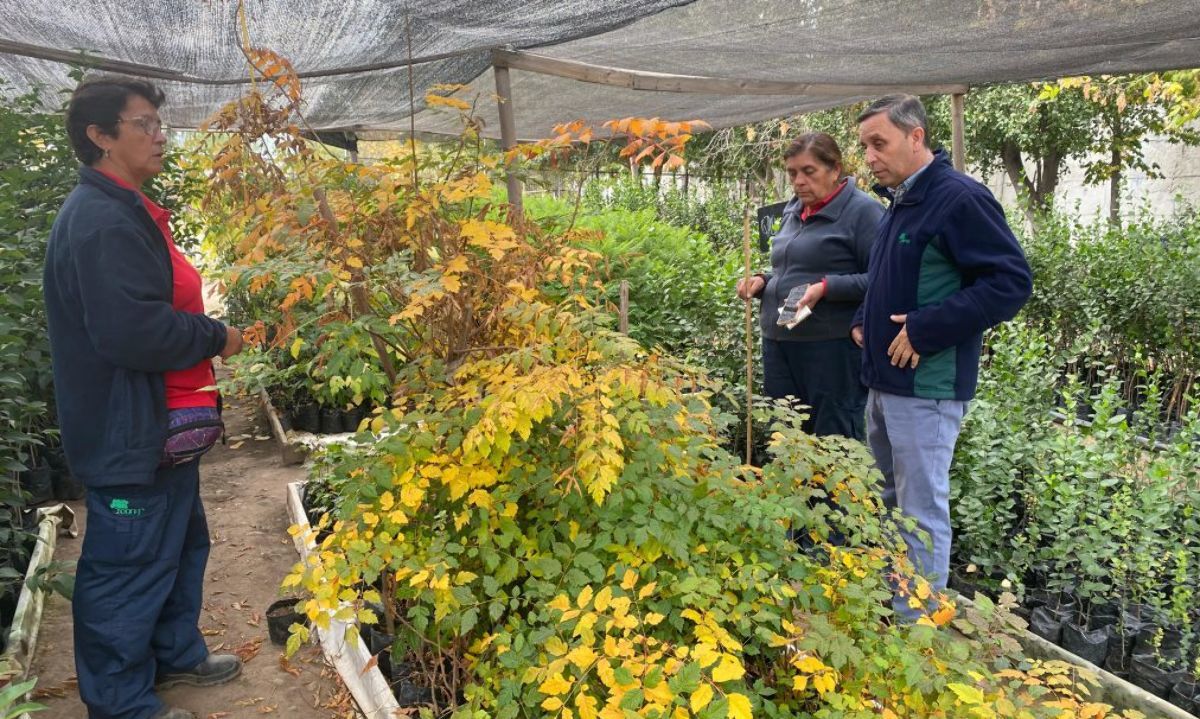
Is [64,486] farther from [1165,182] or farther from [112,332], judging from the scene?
[1165,182]

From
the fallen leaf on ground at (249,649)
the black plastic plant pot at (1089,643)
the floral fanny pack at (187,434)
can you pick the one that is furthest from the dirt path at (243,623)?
the black plastic plant pot at (1089,643)

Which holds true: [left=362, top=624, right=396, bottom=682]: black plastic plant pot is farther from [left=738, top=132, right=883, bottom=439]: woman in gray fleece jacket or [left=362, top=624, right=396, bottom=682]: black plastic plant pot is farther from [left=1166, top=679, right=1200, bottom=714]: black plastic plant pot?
[left=1166, top=679, right=1200, bottom=714]: black plastic plant pot

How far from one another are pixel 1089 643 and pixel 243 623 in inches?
133

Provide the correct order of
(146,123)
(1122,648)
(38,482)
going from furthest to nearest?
(38,482) → (1122,648) → (146,123)

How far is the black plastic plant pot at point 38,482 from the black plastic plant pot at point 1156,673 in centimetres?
531

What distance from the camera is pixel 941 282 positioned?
8.68ft

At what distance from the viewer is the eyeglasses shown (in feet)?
7.59

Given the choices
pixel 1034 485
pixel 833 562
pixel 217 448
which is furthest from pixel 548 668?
pixel 217 448

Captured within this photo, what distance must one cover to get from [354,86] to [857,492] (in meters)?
4.35

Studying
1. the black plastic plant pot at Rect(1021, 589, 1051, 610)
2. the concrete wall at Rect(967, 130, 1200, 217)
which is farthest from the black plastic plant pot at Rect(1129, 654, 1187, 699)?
the concrete wall at Rect(967, 130, 1200, 217)

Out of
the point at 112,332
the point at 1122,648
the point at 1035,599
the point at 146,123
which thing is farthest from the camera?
the point at 1035,599

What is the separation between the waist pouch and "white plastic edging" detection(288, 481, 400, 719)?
0.41 m

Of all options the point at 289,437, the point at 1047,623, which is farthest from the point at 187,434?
the point at 289,437

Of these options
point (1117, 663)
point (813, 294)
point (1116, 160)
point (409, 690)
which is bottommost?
point (1117, 663)
